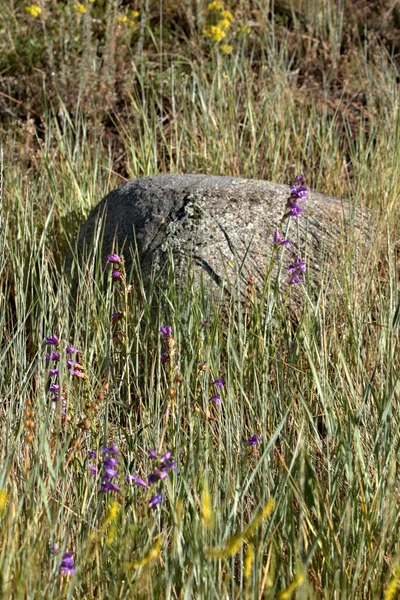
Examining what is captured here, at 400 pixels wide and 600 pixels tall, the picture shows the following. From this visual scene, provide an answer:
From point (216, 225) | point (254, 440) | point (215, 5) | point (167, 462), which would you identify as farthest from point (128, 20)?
point (167, 462)

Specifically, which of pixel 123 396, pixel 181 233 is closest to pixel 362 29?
pixel 181 233

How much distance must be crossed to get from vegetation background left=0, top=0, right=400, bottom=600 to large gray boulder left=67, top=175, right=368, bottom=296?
130 millimetres

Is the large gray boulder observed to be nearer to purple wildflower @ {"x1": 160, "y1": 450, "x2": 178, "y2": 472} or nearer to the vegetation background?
the vegetation background

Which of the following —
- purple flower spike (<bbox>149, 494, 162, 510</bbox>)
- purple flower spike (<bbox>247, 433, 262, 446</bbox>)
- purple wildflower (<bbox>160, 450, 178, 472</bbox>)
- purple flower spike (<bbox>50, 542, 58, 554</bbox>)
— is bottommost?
purple flower spike (<bbox>247, 433, 262, 446</bbox>)

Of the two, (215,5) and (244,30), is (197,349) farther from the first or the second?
(215,5)

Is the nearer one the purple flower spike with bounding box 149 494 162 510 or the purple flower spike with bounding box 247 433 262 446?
the purple flower spike with bounding box 149 494 162 510

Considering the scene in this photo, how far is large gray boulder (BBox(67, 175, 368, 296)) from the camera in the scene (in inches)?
103

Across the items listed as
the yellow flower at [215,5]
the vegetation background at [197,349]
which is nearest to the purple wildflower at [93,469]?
the vegetation background at [197,349]

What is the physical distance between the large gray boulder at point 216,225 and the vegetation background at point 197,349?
5.1 inches

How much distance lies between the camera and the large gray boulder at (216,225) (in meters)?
2.61

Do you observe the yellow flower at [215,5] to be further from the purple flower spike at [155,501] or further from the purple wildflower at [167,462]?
the purple flower spike at [155,501]

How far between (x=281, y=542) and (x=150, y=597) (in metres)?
0.32

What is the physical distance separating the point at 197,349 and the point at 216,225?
827 millimetres

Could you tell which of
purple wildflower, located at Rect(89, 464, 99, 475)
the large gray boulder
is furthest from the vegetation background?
the large gray boulder
